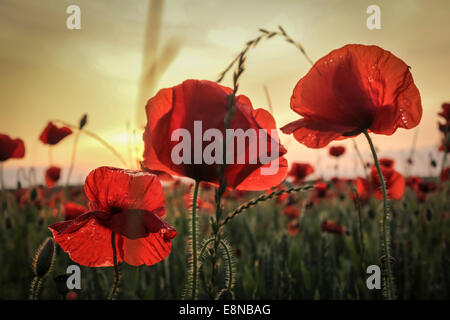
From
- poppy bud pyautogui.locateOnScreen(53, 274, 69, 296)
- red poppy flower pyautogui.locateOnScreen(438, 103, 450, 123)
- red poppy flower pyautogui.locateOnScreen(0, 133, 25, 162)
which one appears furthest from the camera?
red poppy flower pyautogui.locateOnScreen(438, 103, 450, 123)

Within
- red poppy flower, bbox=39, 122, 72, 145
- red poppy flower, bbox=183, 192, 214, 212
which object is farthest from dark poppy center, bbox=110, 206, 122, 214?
red poppy flower, bbox=39, 122, 72, 145

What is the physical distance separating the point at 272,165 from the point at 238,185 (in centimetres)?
7

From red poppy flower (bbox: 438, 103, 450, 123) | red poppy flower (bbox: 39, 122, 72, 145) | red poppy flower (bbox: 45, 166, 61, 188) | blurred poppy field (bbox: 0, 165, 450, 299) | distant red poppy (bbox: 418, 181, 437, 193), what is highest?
red poppy flower (bbox: 438, 103, 450, 123)

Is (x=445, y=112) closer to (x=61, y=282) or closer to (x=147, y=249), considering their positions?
(x=147, y=249)

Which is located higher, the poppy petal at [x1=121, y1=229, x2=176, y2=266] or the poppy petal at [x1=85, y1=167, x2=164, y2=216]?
the poppy petal at [x1=85, y1=167, x2=164, y2=216]

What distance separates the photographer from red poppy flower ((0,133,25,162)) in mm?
1597

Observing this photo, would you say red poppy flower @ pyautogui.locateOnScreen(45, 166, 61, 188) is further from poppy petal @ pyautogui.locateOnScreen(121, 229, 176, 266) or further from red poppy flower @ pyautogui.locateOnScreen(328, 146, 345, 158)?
red poppy flower @ pyautogui.locateOnScreen(328, 146, 345, 158)

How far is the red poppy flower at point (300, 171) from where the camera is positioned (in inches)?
104

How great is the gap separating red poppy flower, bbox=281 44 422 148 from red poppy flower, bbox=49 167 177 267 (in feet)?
0.88

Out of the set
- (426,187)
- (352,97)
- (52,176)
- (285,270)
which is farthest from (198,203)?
(426,187)

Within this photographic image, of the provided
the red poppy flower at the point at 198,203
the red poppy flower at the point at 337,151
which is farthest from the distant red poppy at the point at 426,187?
the red poppy flower at the point at 198,203

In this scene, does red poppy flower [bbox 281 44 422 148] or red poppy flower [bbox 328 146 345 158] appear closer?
red poppy flower [bbox 281 44 422 148]

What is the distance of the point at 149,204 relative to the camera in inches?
24.0
